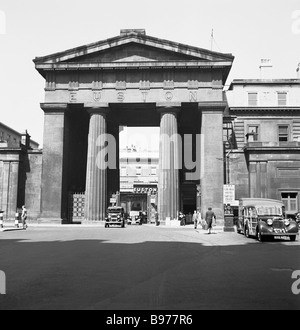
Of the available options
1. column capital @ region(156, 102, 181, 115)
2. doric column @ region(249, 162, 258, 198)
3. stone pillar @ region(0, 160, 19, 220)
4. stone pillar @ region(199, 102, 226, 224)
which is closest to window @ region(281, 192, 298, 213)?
doric column @ region(249, 162, 258, 198)

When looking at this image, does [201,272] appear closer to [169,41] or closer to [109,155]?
[169,41]

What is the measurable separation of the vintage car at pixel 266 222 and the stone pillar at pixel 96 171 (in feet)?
64.8

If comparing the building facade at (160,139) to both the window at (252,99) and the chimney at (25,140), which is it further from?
the window at (252,99)

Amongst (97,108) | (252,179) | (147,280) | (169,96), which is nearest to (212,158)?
(252,179)

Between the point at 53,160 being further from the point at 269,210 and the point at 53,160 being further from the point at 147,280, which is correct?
the point at 147,280

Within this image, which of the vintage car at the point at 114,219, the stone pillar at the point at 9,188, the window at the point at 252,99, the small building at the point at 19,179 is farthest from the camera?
the window at the point at 252,99

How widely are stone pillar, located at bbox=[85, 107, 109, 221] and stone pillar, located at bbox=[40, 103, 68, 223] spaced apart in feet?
9.62

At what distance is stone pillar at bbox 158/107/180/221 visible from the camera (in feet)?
142

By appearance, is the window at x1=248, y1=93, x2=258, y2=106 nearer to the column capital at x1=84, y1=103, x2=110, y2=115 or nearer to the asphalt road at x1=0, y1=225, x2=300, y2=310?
the column capital at x1=84, y1=103, x2=110, y2=115

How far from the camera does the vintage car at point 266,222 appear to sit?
22.0m

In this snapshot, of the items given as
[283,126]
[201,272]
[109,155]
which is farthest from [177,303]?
[283,126]

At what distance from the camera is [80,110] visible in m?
48.1

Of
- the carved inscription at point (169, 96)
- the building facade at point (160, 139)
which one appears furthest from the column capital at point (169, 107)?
the carved inscription at point (169, 96)
